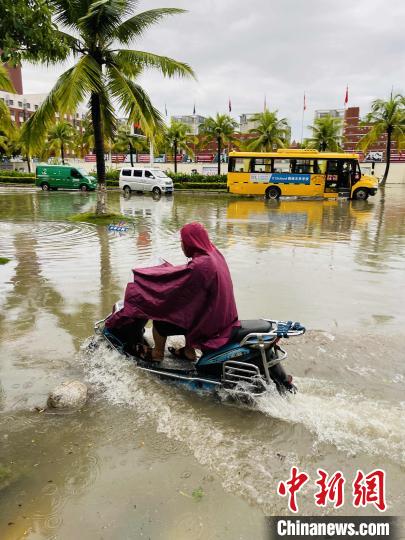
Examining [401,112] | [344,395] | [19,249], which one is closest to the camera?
[344,395]

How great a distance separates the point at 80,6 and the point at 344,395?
13738mm

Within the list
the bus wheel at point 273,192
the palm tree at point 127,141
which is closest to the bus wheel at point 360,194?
the bus wheel at point 273,192

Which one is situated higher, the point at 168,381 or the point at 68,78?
the point at 68,78

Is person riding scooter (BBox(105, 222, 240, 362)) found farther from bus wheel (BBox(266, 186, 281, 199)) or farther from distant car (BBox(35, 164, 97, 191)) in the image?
distant car (BBox(35, 164, 97, 191))

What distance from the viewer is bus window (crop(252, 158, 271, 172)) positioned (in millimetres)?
25750

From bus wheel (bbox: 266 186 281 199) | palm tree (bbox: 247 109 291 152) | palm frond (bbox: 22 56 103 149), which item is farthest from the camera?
palm tree (bbox: 247 109 291 152)

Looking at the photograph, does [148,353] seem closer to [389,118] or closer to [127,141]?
[389,118]

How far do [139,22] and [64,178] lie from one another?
→ 20.3 meters

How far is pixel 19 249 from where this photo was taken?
34.3 feet

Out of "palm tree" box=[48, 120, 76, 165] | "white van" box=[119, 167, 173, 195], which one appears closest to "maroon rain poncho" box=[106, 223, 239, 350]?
"white van" box=[119, 167, 173, 195]

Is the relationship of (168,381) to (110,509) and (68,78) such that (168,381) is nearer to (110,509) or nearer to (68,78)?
(110,509)

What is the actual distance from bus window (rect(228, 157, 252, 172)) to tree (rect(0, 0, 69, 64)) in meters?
22.7

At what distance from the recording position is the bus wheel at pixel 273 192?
85.3 feet

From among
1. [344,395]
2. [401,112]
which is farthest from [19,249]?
[401,112]
